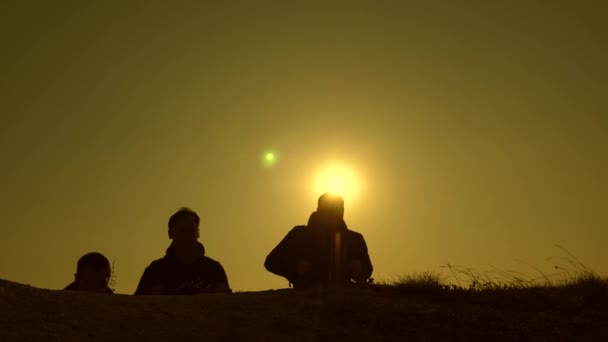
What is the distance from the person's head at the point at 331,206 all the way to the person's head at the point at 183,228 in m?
1.65

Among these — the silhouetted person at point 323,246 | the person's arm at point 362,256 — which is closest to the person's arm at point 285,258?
the silhouetted person at point 323,246

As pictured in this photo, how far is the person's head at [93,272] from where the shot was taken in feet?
25.7

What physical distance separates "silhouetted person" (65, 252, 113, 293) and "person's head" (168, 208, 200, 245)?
34.5 inches

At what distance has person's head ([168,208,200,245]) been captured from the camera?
8.13m

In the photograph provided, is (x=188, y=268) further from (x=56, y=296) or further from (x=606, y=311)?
A: (x=606, y=311)

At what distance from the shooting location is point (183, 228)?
8102 mm

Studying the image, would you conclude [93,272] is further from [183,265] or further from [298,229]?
[298,229]

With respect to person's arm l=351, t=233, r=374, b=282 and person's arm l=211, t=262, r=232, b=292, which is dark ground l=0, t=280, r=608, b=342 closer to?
person's arm l=211, t=262, r=232, b=292

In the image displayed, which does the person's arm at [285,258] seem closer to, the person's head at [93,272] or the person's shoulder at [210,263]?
the person's shoulder at [210,263]

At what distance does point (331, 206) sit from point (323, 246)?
1.75 feet

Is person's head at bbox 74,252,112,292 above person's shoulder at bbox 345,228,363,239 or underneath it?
underneath

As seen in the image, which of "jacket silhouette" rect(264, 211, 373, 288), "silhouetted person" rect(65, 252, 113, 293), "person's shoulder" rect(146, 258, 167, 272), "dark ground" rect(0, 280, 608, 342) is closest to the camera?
"dark ground" rect(0, 280, 608, 342)

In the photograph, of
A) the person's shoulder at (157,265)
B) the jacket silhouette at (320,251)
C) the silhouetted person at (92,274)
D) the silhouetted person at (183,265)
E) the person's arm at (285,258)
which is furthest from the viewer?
the person's arm at (285,258)

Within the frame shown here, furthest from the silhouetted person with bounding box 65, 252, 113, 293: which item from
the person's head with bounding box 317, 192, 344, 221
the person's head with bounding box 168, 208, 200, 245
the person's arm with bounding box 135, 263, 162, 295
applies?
the person's head with bounding box 317, 192, 344, 221
